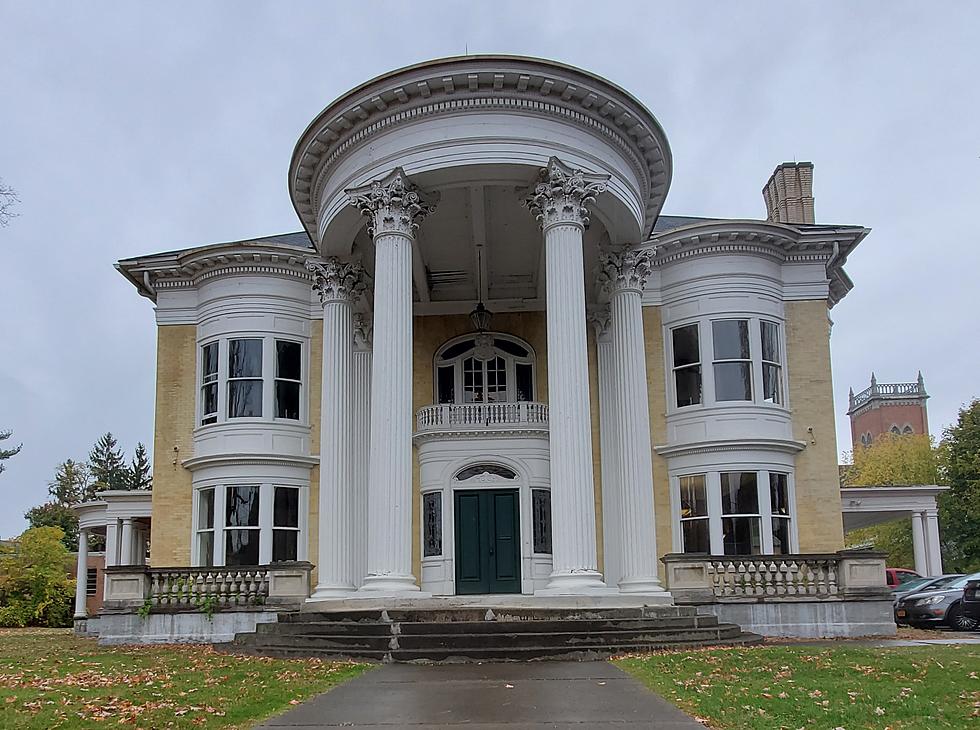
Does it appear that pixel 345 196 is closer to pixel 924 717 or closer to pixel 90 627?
pixel 90 627

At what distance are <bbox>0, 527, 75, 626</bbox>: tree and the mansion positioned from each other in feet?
57.2

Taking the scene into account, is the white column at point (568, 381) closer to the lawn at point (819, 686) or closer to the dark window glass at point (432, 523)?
the lawn at point (819, 686)

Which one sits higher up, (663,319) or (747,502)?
(663,319)

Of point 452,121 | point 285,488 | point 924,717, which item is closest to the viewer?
point 924,717

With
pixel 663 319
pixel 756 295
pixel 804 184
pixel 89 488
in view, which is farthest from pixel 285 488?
pixel 89 488

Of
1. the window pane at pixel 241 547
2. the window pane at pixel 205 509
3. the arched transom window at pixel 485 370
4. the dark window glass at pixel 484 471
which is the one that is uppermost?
the arched transom window at pixel 485 370

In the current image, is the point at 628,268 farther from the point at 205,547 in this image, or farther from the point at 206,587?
the point at 205,547

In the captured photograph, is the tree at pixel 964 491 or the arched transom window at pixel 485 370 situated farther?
the tree at pixel 964 491

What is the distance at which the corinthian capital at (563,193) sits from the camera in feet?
58.7

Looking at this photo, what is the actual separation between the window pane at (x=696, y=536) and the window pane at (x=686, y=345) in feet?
12.8

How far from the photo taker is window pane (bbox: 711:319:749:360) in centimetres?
2319

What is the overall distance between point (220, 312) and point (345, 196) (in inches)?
286

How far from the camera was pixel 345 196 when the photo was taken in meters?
19.1

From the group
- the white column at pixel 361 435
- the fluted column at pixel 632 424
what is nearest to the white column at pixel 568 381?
the fluted column at pixel 632 424
